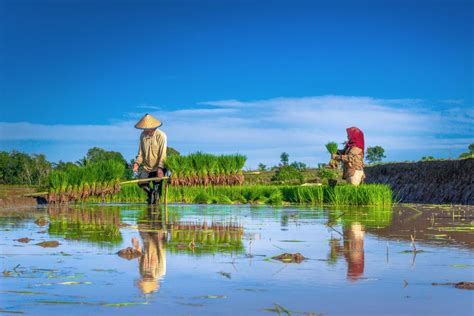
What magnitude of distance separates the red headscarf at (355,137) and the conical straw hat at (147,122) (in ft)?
14.1

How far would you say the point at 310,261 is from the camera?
4.35 m

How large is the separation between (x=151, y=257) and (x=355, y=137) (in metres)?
10.9

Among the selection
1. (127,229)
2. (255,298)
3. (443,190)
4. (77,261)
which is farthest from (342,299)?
(443,190)

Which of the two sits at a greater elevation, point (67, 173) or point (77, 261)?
point (67, 173)

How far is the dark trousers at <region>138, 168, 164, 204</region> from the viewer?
14.7 metres

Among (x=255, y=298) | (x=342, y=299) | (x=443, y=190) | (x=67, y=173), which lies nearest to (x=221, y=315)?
(x=255, y=298)

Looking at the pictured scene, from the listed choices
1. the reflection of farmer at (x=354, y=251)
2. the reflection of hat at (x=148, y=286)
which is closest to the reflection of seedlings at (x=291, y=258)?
the reflection of farmer at (x=354, y=251)

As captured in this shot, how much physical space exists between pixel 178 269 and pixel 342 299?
1.24m

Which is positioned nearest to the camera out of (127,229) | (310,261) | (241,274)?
(241,274)

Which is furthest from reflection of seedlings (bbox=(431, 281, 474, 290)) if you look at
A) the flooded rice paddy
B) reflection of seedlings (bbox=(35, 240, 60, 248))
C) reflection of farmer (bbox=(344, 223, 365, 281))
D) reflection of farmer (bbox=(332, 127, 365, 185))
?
reflection of farmer (bbox=(332, 127, 365, 185))

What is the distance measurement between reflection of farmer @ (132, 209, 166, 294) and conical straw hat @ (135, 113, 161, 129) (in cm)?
743

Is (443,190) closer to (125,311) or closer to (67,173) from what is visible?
(67,173)

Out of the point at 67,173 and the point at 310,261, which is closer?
the point at 310,261

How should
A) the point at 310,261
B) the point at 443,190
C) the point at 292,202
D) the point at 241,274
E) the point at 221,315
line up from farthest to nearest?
the point at 443,190
the point at 292,202
the point at 310,261
the point at 241,274
the point at 221,315
